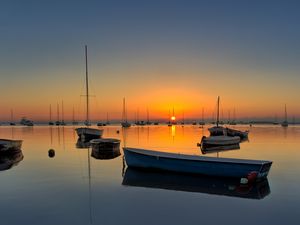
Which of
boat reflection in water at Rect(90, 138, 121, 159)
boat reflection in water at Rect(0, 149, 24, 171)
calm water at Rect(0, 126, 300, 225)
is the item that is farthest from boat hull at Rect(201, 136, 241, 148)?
boat reflection in water at Rect(0, 149, 24, 171)

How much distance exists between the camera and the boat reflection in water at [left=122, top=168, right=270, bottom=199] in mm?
16709

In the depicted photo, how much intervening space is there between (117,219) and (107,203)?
256cm

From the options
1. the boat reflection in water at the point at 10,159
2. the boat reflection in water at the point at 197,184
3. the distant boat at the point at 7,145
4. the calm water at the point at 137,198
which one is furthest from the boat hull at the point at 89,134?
the boat reflection in water at the point at 197,184

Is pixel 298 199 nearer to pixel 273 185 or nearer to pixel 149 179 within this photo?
pixel 273 185

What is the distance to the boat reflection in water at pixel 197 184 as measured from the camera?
54.8 ft

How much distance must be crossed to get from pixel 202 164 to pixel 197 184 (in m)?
1.97

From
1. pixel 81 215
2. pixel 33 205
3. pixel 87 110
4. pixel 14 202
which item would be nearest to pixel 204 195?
pixel 81 215

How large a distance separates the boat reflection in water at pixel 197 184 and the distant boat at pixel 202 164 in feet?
1.22

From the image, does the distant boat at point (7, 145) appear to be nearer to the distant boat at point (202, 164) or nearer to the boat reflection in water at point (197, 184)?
the distant boat at point (202, 164)

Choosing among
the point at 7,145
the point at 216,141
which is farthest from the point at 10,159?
the point at 216,141

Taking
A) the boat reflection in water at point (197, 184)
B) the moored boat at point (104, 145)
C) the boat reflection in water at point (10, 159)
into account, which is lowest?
the boat reflection in water at point (197, 184)

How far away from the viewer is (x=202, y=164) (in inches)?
797

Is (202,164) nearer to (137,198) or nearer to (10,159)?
(137,198)

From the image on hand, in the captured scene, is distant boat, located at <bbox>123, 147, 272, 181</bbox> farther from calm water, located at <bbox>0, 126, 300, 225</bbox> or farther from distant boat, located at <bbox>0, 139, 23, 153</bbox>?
distant boat, located at <bbox>0, 139, 23, 153</bbox>
